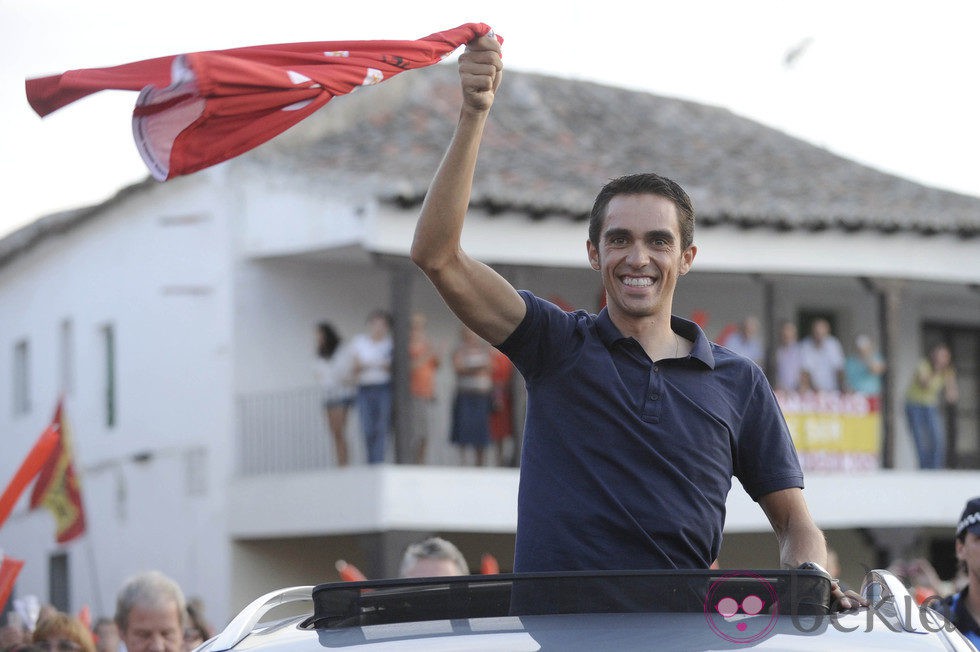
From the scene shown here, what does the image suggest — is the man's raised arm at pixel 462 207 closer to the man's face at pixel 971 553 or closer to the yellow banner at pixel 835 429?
the man's face at pixel 971 553

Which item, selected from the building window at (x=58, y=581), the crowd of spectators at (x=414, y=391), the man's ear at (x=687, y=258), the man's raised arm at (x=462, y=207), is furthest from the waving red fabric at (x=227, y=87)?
the building window at (x=58, y=581)

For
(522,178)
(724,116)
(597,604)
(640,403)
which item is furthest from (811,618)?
(724,116)

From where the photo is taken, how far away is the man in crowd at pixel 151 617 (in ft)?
21.5

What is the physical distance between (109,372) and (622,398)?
67.8 ft

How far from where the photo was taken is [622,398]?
3.68 m

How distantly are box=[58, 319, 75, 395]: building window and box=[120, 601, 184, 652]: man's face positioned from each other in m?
18.6

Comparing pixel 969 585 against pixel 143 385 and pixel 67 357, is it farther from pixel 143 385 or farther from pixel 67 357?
pixel 67 357

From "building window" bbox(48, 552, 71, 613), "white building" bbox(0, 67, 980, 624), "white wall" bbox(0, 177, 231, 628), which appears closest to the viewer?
"white building" bbox(0, 67, 980, 624)

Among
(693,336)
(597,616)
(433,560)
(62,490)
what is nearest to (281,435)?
(62,490)

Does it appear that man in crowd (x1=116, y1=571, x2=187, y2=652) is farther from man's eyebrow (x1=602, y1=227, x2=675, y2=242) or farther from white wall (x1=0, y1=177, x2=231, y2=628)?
white wall (x1=0, y1=177, x2=231, y2=628)

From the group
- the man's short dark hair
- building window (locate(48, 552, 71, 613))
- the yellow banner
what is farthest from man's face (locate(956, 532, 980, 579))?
building window (locate(48, 552, 71, 613))

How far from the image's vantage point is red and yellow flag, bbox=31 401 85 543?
15.2 m

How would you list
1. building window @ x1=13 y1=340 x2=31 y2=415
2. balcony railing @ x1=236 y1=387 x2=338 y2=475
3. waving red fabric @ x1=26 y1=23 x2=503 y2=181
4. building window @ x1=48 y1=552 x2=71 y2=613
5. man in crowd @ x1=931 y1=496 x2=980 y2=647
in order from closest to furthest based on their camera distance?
waving red fabric @ x1=26 y1=23 x2=503 y2=181 → man in crowd @ x1=931 y1=496 x2=980 y2=647 → balcony railing @ x1=236 y1=387 x2=338 y2=475 → building window @ x1=48 y1=552 x2=71 y2=613 → building window @ x1=13 y1=340 x2=31 y2=415

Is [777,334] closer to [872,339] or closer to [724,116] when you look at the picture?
[872,339]
